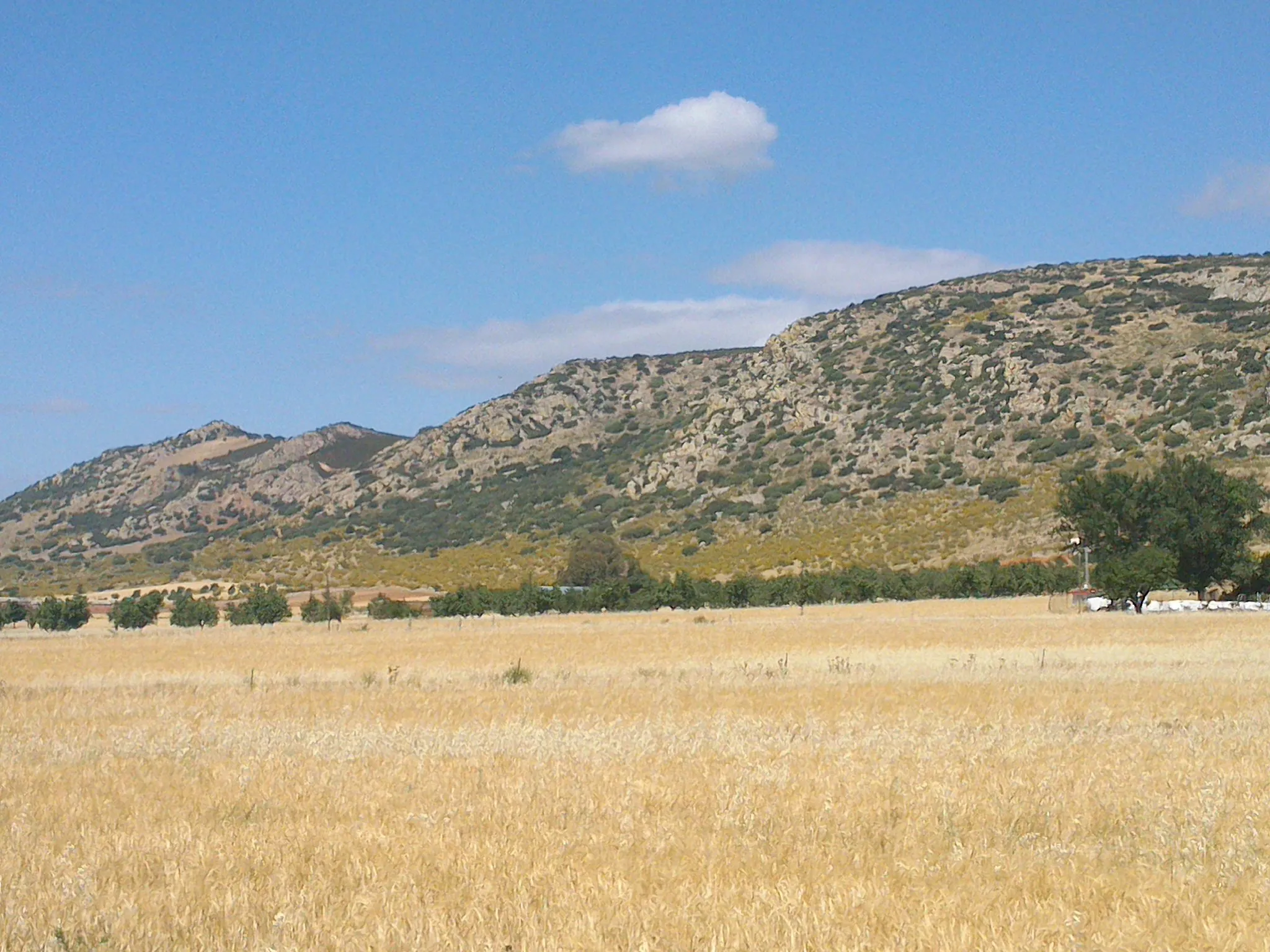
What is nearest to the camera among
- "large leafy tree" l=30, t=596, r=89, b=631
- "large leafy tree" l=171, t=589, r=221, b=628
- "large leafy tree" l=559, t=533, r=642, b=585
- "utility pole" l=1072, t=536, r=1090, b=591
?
"utility pole" l=1072, t=536, r=1090, b=591

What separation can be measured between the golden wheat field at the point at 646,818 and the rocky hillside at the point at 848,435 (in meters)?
62.1

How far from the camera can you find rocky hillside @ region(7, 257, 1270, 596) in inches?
3319

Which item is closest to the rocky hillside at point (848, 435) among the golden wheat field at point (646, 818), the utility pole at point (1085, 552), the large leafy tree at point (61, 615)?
the utility pole at point (1085, 552)

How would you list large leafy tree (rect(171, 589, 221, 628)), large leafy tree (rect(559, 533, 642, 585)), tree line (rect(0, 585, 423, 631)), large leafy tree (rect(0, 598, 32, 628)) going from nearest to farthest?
tree line (rect(0, 585, 423, 631))
large leafy tree (rect(171, 589, 221, 628))
large leafy tree (rect(0, 598, 32, 628))
large leafy tree (rect(559, 533, 642, 585))

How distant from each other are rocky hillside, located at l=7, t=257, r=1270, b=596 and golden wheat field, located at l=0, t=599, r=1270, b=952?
62.1 meters

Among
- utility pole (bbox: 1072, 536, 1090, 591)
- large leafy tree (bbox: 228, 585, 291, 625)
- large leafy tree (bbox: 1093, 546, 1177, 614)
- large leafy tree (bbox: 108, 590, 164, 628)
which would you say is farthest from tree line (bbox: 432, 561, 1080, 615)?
large leafy tree (bbox: 108, 590, 164, 628)

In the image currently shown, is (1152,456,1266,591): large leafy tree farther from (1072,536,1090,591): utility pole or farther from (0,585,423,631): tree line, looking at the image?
(0,585,423,631): tree line

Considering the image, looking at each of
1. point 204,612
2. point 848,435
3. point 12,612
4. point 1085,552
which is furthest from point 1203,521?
point 12,612

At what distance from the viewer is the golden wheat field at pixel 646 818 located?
22.2 ft

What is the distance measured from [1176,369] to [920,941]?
9461 centimetres

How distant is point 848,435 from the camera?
10338cm

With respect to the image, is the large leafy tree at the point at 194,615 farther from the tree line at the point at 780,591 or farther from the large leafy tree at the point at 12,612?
the large leafy tree at the point at 12,612

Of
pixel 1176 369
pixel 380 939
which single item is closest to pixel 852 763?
pixel 380 939

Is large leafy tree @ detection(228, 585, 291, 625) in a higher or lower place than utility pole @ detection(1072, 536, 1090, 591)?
lower
